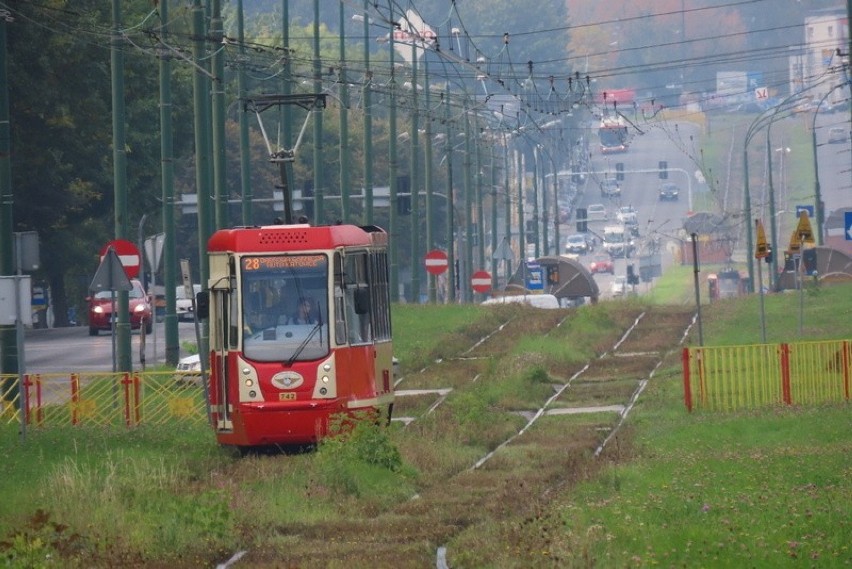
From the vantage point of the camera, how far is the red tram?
2284 centimetres

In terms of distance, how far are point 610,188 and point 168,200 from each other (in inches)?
4848

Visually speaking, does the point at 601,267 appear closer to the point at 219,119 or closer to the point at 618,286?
the point at 618,286

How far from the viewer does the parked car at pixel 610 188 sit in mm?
155875

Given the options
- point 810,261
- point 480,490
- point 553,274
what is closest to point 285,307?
point 480,490

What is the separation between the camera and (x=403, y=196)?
65562mm

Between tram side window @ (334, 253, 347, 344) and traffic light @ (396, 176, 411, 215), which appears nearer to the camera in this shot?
tram side window @ (334, 253, 347, 344)

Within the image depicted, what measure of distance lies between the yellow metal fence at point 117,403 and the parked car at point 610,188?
125001mm

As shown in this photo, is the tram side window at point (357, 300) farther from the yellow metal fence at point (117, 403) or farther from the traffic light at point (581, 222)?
the traffic light at point (581, 222)

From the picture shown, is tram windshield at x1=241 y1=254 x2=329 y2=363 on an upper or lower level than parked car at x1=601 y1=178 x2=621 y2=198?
lower

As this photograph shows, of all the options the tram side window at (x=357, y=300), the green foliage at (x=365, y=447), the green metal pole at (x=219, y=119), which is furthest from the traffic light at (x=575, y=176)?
the green foliage at (x=365, y=447)

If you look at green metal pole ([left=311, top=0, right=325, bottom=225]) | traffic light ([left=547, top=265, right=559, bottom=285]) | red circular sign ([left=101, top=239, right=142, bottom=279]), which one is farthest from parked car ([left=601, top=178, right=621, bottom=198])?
red circular sign ([left=101, top=239, right=142, bottom=279])

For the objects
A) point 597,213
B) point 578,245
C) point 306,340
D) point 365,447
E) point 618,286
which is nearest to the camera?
point 365,447

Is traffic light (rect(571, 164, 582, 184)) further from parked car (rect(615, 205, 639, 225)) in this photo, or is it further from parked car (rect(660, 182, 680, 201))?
parked car (rect(615, 205, 639, 225))

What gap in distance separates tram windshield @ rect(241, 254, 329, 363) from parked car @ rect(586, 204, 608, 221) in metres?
126
